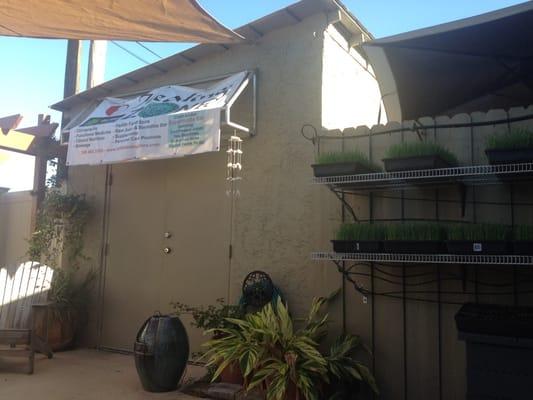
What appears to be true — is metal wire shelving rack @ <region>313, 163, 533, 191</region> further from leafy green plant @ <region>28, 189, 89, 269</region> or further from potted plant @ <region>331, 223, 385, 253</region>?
leafy green plant @ <region>28, 189, 89, 269</region>

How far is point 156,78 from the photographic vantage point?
6.70 m

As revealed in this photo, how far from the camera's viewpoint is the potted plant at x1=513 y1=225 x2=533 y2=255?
134 inches

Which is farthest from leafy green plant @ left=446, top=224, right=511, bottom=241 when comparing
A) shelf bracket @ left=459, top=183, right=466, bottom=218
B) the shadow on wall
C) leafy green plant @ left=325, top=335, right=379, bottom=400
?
the shadow on wall

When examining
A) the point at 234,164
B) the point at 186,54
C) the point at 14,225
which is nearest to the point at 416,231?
the point at 234,164

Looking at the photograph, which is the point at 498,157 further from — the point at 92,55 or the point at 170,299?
the point at 92,55

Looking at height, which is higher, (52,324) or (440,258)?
(440,258)

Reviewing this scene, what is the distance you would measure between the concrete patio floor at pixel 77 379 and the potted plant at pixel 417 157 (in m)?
2.67

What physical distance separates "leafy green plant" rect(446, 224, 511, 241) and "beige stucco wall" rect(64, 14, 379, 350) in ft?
4.68

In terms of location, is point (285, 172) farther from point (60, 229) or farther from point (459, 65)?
point (60, 229)

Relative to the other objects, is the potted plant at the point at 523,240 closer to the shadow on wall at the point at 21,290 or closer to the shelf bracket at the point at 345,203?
the shelf bracket at the point at 345,203

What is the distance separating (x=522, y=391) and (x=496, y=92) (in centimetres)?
335

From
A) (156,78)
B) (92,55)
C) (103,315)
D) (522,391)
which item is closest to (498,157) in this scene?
(522,391)

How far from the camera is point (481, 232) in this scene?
3568 mm

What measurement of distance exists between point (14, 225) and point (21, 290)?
116 inches
